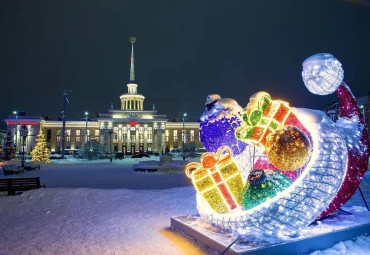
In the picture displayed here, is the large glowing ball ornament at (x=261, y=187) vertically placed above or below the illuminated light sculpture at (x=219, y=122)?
below

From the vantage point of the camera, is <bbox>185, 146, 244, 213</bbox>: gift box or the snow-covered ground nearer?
the snow-covered ground

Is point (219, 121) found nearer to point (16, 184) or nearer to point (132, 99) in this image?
point (16, 184)

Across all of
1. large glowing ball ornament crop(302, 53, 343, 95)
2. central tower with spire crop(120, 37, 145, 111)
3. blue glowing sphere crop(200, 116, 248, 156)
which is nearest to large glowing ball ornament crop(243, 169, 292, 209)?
blue glowing sphere crop(200, 116, 248, 156)

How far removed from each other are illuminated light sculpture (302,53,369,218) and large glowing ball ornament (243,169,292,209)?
1.72 meters

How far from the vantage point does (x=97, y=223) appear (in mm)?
7480

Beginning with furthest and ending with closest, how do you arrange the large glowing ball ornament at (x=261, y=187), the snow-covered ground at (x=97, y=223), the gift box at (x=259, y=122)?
the snow-covered ground at (x=97, y=223), the gift box at (x=259, y=122), the large glowing ball ornament at (x=261, y=187)

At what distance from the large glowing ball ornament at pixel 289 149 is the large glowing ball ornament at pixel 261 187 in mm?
390

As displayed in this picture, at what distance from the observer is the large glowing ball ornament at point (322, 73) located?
587 cm

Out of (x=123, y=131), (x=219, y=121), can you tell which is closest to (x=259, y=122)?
(x=219, y=121)

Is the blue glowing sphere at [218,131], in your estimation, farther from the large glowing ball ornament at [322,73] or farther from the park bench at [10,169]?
the park bench at [10,169]

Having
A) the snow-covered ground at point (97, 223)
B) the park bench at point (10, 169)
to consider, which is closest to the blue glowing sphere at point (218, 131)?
the snow-covered ground at point (97, 223)

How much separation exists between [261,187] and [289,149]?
78 centimetres

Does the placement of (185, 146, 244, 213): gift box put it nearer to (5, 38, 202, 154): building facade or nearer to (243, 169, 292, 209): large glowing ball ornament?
(243, 169, 292, 209): large glowing ball ornament

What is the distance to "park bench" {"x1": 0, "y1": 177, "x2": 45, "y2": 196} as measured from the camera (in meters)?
11.7
